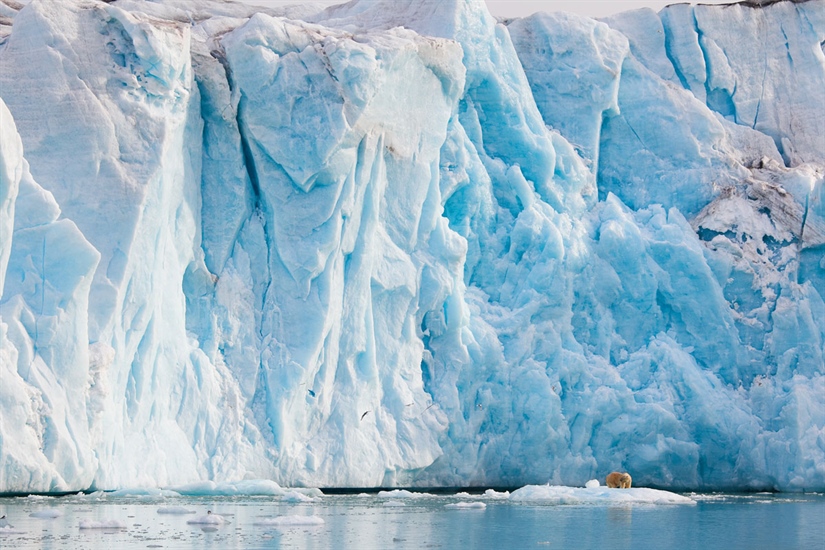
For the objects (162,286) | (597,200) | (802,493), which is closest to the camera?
(162,286)

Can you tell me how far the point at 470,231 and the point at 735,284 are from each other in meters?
4.97

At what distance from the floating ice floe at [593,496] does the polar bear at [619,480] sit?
1.51 m

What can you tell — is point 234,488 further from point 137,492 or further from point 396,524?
point 396,524

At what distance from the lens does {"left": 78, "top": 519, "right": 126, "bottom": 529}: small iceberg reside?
16.2 m

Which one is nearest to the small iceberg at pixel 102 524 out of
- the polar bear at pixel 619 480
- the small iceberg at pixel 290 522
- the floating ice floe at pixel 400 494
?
the small iceberg at pixel 290 522

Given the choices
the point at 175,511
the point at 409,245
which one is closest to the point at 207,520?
the point at 175,511

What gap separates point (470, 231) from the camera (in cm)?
2645

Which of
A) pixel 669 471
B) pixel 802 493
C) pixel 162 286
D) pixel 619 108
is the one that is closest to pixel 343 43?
pixel 162 286

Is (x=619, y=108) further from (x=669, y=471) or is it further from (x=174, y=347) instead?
(x=174, y=347)

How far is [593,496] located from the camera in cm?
2239

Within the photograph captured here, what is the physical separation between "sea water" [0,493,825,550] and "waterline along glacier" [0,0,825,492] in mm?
1648

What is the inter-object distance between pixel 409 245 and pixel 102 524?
9.93 meters

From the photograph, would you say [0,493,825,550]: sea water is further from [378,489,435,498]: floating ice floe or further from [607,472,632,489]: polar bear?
[607,472,632,489]: polar bear

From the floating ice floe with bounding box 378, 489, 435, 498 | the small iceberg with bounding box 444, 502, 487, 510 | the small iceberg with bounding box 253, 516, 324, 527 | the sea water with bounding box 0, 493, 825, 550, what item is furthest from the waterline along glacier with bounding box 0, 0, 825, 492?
the small iceberg with bounding box 253, 516, 324, 527
